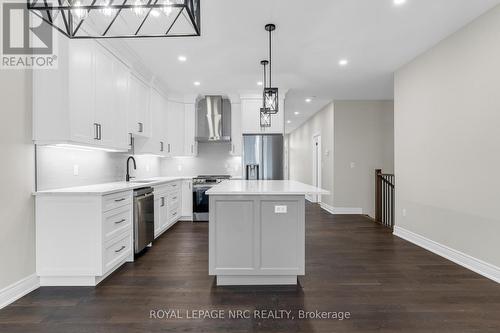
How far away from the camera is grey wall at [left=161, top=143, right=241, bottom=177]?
618cm

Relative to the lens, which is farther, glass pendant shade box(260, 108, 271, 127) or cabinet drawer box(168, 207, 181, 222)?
cabinet drawer box(168, 207, 181, 222)

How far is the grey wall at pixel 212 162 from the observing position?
6.18m

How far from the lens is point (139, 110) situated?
4.29 metres

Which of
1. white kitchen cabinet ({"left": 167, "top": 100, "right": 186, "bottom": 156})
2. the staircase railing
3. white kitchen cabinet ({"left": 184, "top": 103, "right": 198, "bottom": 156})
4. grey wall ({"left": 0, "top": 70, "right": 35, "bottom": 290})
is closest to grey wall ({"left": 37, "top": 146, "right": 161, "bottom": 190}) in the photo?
grey wall ({"left": 0, "top": 70, "right": 35, "bottom": 290})

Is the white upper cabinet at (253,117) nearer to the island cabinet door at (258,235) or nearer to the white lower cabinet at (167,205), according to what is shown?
the white lower cabinet at (167,205)

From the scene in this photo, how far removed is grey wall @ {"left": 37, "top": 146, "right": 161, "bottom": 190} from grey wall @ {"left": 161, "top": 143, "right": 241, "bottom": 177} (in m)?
1.61

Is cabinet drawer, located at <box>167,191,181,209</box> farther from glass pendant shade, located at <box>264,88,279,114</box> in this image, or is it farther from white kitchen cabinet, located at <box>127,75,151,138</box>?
glass pendant shade, located at <box>264,88,279,114</box>

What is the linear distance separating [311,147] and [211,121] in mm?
4123

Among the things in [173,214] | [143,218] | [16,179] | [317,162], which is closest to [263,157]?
[173,214]

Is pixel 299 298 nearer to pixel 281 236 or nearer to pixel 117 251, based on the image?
pixel 281 236

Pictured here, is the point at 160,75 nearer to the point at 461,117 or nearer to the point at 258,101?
the point at 258,101

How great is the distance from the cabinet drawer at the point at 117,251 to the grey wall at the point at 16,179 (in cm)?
62

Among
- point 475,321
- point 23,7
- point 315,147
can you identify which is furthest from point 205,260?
point 315,147

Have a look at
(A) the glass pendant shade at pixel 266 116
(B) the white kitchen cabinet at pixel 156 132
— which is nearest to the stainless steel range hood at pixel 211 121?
(B) the white kitchen cabinet at pixel 156 132
